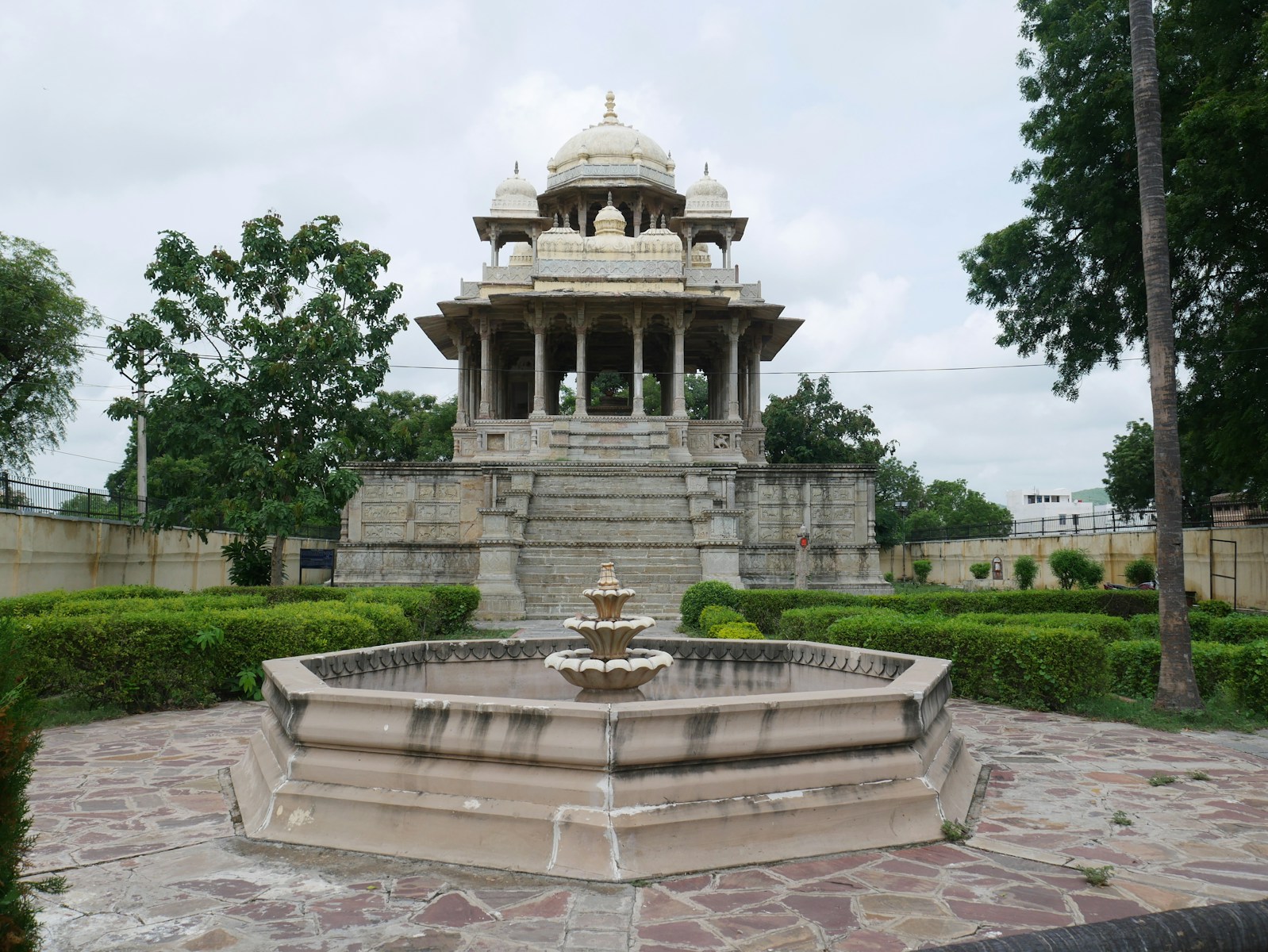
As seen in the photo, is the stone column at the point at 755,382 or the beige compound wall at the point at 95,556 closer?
the beige compound wall at the point at 95,556

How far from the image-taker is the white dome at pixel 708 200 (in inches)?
1350

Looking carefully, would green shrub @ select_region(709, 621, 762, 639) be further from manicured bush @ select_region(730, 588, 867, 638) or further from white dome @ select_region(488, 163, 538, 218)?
white dome @ select_region(488, 163, 538, 218)

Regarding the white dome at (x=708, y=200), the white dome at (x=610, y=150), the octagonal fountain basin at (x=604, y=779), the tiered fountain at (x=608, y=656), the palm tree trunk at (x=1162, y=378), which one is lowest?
the octagonal fountain basin at (x=604, y=779)

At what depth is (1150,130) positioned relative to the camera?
935cm

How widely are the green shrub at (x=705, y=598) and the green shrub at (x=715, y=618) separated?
114cm

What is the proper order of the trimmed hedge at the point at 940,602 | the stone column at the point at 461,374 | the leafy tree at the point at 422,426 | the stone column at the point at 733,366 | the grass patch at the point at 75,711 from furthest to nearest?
the leafy tree at the point at 422,426
the stone column at the point at 461,374
the stone column at the point at 733,366
the trimmed hedge at the point at 940,602
the grass patch at the point at 75,711

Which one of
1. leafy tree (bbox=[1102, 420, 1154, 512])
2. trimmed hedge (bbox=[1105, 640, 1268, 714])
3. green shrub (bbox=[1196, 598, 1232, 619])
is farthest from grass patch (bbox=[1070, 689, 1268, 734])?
leafy tree (bbox=[1102, 420, 1154, 512])

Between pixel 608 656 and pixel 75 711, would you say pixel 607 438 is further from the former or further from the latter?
pixel 608 656

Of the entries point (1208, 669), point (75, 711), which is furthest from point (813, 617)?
point (75, 711)

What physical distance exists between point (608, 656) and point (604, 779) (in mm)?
2071

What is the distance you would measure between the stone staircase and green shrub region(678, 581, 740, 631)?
129 cm

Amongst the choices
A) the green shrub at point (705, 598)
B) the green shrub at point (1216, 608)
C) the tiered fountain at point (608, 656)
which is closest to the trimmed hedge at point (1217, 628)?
the green shrub at point (1216, 608)

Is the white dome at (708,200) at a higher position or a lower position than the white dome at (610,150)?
Result: lower

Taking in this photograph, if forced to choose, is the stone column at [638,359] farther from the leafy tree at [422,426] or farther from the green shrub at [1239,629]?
the green shrub at [1239,629]
